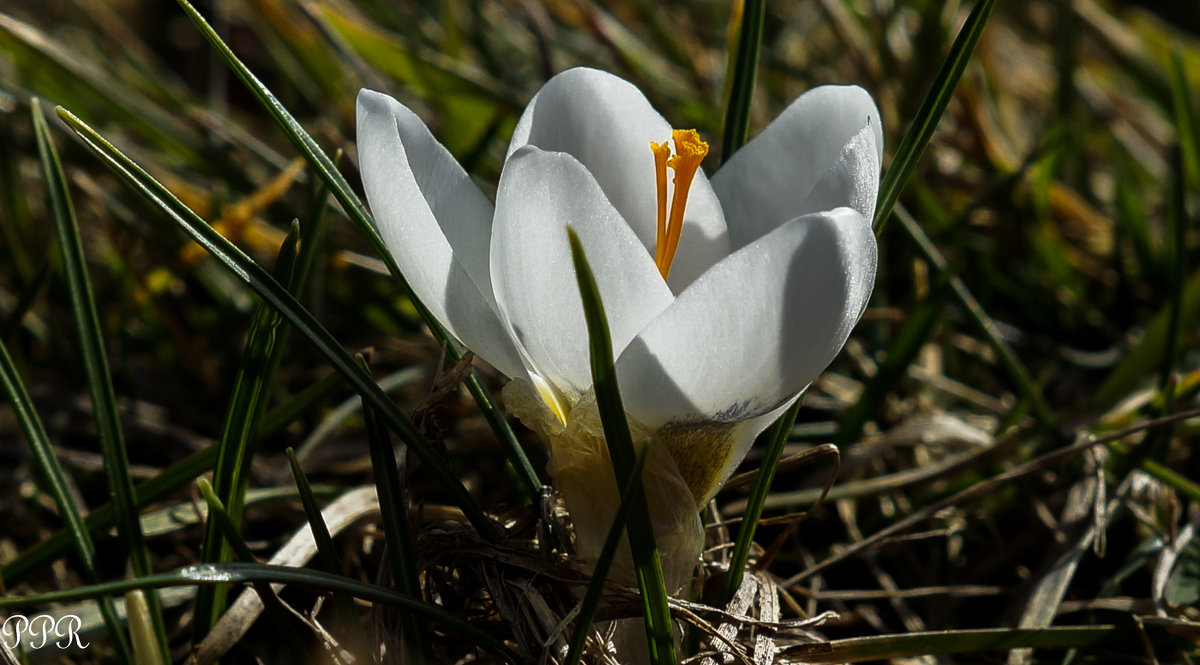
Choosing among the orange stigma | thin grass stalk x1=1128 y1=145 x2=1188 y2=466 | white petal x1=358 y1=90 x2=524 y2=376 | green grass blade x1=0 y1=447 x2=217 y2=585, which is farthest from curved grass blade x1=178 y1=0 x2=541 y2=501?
thin grass stalk x1=1128 y1=145 x2=1188 y2=466

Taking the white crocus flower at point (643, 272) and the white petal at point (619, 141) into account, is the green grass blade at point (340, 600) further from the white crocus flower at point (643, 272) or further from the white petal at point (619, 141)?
the white petal at point (619, 141)

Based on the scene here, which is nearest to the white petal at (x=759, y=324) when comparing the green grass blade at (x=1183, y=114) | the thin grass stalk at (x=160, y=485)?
the thin grass stalk at (x=160, y=485)

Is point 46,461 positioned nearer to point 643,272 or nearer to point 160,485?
point 160,485

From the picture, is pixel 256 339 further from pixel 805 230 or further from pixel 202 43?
pixel 202 43

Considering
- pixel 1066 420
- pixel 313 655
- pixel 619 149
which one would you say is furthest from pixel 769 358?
pixel 1066 420

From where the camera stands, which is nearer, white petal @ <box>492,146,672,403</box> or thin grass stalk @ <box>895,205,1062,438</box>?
white petal @ <box>492,146,672,403</box>

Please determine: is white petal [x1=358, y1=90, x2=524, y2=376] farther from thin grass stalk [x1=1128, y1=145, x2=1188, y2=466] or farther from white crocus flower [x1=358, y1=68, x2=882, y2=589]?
thin grass stalk [x1=1128, y1=145, x2=1188, y2=466]
